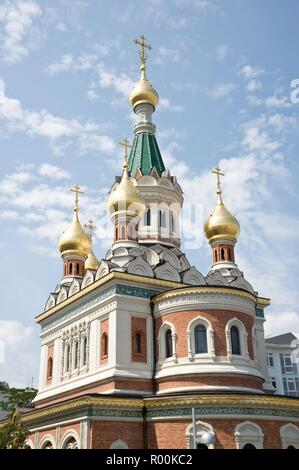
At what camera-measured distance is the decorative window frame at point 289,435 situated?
15594mm

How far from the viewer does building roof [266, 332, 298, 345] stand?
40781 millimetres

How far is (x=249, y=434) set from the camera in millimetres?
15141

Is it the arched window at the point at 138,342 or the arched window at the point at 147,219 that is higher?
the arched window at the point at 147,219

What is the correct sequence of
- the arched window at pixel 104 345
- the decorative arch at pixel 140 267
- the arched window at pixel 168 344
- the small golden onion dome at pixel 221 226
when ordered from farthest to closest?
the small golden onion dome at pixel 221 226 → the decorative arch at pixel 140 267 → the arched window at pixel 104 345 → the arched window at pixel 168 344

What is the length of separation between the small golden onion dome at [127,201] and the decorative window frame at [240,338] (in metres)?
6.02

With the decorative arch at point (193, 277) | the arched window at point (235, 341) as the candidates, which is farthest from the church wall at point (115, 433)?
the decorative arch at point (193, 277)

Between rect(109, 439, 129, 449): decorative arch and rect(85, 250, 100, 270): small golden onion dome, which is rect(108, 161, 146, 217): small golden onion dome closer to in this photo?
rect(85, 250, 100, 270): small golden onion dome

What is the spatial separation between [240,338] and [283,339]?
83.0 ft

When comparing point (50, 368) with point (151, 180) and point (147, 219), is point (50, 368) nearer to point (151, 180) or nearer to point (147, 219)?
point (147, 219)

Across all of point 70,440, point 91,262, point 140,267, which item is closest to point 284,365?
point 91,262

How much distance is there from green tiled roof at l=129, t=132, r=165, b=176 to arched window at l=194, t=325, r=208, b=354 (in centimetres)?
860

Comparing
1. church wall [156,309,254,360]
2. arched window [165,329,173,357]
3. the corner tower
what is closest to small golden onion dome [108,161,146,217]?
the corner tower

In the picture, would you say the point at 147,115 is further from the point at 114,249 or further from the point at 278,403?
the point at 278,403

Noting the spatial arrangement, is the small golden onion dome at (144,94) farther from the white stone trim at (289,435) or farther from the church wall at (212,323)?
the white stone trim at (289,435)
